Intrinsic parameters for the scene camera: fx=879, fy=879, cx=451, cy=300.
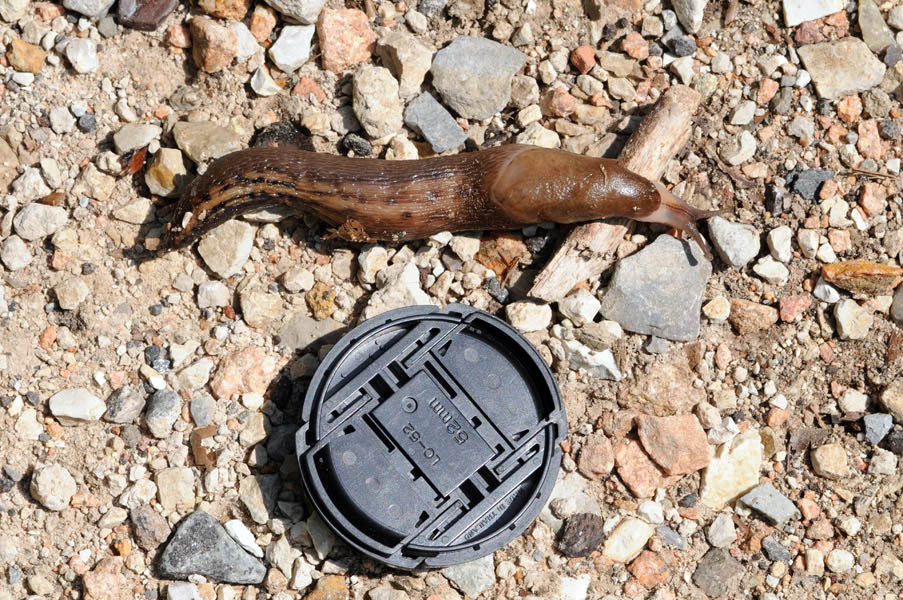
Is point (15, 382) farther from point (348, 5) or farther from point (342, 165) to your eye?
point (348, 5)

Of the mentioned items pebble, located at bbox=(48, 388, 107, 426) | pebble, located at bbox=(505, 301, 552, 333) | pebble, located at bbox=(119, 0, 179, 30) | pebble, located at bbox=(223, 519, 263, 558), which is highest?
pebble, located at bbox=(119, 0, 179, 30)

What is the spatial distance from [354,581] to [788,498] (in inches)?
99.0

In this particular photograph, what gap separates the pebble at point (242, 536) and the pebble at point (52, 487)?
88 centimetres

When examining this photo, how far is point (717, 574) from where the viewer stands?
4949mm

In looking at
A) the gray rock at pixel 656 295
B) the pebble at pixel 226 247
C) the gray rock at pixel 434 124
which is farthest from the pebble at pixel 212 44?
the gray rock at pixel 656 295

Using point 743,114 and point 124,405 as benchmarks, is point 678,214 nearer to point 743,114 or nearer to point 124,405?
point 743,114

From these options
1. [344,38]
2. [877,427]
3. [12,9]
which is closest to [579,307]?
[877,427]

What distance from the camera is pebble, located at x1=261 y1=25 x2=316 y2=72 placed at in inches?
210

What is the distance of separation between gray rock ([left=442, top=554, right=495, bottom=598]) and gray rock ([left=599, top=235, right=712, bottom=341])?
1591 millimetres

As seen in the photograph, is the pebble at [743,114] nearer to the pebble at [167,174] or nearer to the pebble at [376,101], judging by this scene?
the pebble at [376,101]

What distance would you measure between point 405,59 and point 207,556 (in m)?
3.06

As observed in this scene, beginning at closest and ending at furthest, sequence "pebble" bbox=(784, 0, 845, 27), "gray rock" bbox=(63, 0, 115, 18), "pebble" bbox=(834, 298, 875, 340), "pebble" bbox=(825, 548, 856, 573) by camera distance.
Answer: "pebble" bbox=(825, 548, 856, 573)
"pebble" bbox=(834, 298, 875, 340)
"gray rock" bbox=(63, 0, 115, 18)
"pebble" bbox=(784, 0, 845, 27)

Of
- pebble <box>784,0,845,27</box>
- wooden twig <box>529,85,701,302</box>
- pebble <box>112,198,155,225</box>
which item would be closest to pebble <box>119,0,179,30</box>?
pebble <box>112,198,155,225</box>

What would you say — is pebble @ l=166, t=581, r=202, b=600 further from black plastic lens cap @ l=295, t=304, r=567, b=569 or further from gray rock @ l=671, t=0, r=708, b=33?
gray rock @ l=671, t=0, r=708, b=33
